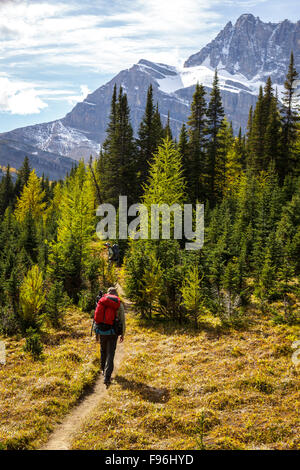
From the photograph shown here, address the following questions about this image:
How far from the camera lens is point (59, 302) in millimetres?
18531

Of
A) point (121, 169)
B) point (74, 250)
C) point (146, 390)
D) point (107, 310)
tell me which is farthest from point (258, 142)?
point (146, 390)

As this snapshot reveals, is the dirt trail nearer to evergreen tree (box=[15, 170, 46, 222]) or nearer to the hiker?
the hiker

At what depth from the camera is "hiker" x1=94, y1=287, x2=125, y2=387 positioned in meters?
11.0

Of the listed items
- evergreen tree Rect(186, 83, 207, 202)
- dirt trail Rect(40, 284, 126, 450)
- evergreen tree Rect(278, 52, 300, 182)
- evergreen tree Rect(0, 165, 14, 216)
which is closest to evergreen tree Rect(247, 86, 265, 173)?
evergreen tree Rect(278, 52, 300, 182)

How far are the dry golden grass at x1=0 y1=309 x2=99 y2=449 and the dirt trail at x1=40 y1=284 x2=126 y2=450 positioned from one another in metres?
0.22

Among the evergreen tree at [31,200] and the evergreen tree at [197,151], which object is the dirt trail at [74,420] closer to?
the evergreen tree at [197,151]

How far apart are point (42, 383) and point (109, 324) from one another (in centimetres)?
310

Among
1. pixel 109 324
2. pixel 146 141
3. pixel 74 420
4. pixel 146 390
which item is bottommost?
pixel 74 420

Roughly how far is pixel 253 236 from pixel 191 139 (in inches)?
996

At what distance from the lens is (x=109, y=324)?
11.0 m

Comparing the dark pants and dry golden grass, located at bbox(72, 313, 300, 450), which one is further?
the dark pants

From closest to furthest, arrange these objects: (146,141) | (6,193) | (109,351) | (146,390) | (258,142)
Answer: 1. (146,390)
2. (109,351)
3. (258,142)
4. (146,141)
5. (6,193)

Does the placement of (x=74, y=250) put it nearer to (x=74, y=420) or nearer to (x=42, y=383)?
(x=42, y=383)
